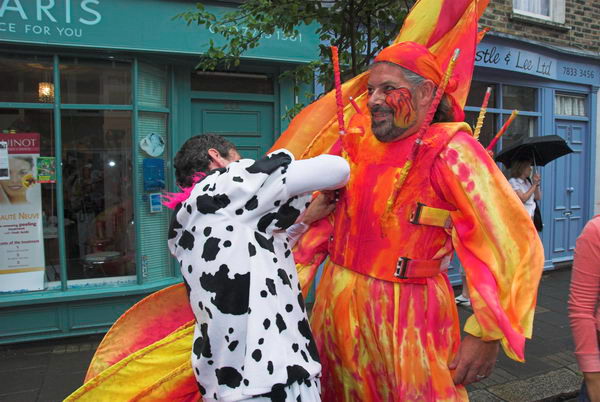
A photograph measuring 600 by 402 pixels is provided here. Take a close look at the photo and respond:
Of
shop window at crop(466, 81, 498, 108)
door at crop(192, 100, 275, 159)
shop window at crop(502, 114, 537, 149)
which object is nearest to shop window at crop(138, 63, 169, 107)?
door at crop(192, 100, 275, 159)

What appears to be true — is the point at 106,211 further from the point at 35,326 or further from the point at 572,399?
the point at 572,399

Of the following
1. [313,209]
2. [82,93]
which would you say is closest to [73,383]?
[82,93]

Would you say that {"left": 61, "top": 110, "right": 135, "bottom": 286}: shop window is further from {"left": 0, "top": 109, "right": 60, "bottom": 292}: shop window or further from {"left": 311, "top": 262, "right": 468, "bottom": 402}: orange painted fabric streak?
{"left": 311, "top": 262, "right": 468, "bottom": 402}: orange painted fabric streak

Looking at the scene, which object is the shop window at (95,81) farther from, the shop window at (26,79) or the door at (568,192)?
the door at (568,192)

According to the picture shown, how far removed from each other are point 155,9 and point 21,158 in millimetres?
2020

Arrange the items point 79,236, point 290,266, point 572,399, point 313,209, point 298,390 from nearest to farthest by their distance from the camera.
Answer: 1. point 298,390
2. point 290,266
3. point 313,209
4. point 572,399
5. point 79,236

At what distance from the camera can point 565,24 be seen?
8047mm

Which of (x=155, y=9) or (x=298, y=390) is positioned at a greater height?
(x=155, y=9)

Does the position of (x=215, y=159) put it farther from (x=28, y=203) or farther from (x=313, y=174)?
(x=28, y=203)

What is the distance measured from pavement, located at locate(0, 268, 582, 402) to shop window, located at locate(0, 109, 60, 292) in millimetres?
665

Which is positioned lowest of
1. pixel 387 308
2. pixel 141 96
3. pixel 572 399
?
pixel 572 399

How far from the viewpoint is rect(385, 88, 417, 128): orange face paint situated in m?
1.92

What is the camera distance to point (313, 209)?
2184 millimetres

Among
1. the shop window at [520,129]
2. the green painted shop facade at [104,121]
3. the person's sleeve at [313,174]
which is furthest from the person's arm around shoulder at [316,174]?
the shop window at [520,129]
